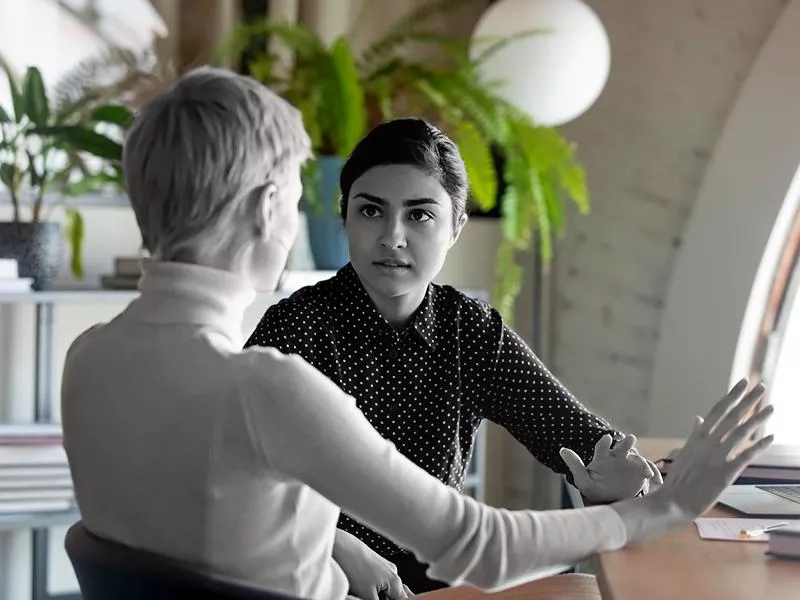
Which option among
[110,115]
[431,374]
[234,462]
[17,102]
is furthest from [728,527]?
[17,102]

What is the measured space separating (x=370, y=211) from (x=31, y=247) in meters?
1.31

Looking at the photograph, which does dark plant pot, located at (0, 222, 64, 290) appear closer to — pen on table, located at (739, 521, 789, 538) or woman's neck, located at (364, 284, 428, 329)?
woman's neck, located at (364, 284, 428, 329)

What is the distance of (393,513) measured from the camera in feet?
2.99

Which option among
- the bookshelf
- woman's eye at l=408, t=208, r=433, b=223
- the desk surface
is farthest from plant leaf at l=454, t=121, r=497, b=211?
the desk surface

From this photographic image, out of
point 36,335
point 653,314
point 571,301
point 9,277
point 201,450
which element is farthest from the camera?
point 571,301

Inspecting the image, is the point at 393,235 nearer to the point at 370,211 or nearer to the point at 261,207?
the point at 370,211

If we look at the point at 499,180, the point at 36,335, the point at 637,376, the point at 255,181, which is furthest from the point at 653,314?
the point at 255,181

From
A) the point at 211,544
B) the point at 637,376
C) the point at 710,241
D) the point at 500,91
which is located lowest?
the point at 637,376

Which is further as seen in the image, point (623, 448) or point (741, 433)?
point (623, 448)

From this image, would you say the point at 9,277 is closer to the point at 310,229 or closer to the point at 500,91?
the point at 310,229

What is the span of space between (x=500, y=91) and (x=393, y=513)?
2.16 m

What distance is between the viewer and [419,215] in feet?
5.15

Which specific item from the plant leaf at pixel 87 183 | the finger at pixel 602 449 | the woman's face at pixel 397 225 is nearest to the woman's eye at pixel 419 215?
the woman's face at pixel 397 225

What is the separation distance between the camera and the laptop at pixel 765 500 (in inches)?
55.6
